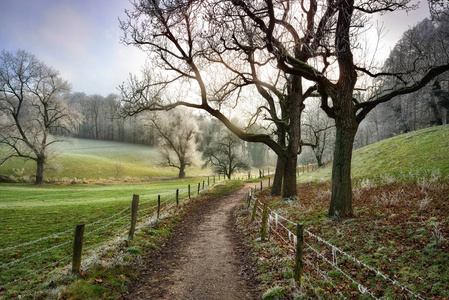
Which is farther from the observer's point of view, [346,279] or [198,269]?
[198,269]

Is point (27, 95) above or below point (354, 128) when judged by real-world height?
above

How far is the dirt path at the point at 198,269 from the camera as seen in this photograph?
17.5 feet

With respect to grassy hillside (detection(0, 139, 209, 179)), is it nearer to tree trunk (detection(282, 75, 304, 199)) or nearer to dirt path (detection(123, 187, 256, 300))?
dirt path (detection(123, 187, 256, 300))

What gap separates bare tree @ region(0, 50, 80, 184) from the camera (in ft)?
103

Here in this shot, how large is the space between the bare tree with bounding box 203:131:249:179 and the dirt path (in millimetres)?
34156

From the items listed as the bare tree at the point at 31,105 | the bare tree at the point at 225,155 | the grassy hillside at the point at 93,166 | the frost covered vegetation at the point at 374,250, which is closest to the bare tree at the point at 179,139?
the grassy hillside at the point at 93,166

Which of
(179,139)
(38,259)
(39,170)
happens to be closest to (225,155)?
(179,139)

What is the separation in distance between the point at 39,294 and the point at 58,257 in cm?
364

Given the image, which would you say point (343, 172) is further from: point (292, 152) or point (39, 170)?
point (39, 170)

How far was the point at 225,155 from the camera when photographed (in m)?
46.6

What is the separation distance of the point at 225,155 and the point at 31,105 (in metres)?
32.0

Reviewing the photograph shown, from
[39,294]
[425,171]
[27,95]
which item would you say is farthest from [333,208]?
[27,95]

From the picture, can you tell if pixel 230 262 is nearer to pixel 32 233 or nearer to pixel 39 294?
pixel 39 294

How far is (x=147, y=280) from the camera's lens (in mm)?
5992
